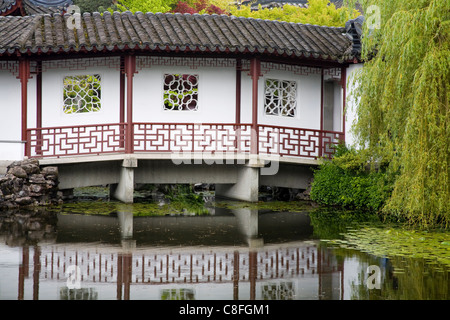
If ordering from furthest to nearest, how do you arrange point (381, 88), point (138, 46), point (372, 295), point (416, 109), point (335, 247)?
point (138, 46) < point (381, 88) < point (416, 109) < point (335, 247) < point (372, 295)

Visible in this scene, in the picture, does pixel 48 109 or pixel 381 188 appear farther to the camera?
pixel 48 109

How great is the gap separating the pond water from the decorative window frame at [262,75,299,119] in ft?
14.4

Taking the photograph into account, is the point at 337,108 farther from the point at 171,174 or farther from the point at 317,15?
the point at 317,15

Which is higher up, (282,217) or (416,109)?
(416,109)

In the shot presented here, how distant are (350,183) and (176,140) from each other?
4306 mm

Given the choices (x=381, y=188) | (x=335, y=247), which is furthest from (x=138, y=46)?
(x=335, y=247)

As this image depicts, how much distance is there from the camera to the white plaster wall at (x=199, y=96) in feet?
61.0

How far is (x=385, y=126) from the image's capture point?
48.0ft

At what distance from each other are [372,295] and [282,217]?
23.7ft

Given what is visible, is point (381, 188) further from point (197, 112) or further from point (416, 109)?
point (197, 112)

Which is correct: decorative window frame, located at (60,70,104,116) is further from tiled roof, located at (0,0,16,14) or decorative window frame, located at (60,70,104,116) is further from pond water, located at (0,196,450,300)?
tiled roof, located at (0,0,16,14)

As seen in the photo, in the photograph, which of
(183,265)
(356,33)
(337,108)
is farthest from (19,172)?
(356,33)

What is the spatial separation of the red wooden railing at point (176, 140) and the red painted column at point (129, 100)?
113 mm

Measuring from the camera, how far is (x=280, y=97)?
63.3ft
